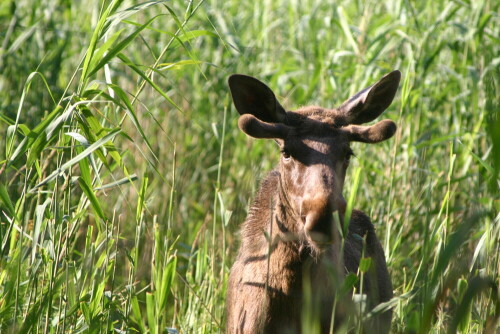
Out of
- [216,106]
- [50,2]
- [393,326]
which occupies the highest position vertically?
[50,2]

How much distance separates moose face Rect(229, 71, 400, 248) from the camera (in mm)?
3695

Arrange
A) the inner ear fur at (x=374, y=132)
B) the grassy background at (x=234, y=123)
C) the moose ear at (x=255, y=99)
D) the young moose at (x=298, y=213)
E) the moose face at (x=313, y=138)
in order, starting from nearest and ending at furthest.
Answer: the moose face at (x=313, y=138)
the young moose at (x=298, y=213)
the inner ear fur at (x=374, y=132)
the moose ear at (x=255, y=99)
the grassy background at (x=234, y=123)

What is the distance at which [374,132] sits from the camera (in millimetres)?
4078

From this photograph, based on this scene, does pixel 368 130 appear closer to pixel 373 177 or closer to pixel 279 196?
pixel 279 196

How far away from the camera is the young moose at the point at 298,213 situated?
12.6 ft

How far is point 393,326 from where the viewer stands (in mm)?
4828

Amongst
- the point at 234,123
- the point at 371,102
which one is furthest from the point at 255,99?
the point at 234,123

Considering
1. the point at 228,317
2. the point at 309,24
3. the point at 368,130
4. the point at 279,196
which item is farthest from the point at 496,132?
the point at 309,24

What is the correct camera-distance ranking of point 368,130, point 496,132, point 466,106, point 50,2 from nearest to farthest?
1. point 496,132
2. point 368,130
3. point 466,106
4. point 50,2

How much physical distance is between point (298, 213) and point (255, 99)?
846 mm

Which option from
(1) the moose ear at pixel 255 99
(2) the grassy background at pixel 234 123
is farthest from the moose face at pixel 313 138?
(2) the grassy background at pixel 234 123

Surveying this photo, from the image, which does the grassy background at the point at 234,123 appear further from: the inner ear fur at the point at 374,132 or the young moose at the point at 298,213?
the inner ear fur at the point at 374,132

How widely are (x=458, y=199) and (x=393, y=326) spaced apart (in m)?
2.06

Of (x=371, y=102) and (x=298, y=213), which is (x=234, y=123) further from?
(x=298, y=213)
